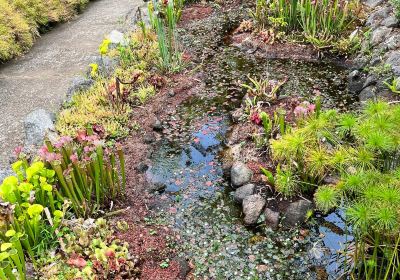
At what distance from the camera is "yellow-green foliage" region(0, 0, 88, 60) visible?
6959 millimetres

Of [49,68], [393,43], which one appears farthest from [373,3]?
[49,68]

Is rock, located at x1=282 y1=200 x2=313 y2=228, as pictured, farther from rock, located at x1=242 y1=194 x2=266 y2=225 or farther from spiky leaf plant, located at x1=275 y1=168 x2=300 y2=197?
rock, located at x1=242 y1=194 x2=266 y2=225

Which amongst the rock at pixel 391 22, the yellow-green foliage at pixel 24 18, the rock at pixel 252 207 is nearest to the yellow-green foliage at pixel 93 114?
the rock at pixel 252 207

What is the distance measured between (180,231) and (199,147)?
57.8 inches

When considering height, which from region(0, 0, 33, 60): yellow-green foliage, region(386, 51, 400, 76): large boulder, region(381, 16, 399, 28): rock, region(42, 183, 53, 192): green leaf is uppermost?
region(0, 0, 33, 60): yellow-green foliage

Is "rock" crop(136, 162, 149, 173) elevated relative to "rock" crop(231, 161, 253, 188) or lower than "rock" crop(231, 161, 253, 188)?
elevated

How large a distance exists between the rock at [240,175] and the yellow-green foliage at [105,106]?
164 cm

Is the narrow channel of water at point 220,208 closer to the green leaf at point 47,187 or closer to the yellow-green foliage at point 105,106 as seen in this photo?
the yellow-green foliage at point 105,106

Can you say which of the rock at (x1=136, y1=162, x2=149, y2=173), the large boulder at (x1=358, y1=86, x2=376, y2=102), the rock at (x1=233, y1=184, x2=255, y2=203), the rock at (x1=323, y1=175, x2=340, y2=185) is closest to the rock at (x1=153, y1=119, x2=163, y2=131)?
the rock at (x1=136, y1=162, x2=149, y2=173)

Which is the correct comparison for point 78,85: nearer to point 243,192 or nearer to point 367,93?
point 243,192

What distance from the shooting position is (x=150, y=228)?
3.76 m

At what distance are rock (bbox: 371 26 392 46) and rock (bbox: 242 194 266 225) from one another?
4072mm

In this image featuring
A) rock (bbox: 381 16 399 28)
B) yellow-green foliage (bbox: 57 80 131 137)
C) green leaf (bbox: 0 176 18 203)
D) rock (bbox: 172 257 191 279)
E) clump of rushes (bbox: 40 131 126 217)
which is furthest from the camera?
rock (bbox: 381 16 399 28)

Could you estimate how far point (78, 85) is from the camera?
19.1 feet
